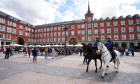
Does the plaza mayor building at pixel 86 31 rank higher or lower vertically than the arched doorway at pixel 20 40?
higher

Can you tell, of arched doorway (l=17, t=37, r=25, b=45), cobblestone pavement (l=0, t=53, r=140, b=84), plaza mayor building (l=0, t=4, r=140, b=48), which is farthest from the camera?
arched doorway (l=17, t=37, r=25, b=45)

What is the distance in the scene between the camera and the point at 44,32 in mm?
44375

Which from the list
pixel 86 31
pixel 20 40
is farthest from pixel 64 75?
pixel 20 40

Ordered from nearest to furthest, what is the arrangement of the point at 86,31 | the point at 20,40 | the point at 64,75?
the point at 64,75 → the point at 86,31 → the point at 20,40

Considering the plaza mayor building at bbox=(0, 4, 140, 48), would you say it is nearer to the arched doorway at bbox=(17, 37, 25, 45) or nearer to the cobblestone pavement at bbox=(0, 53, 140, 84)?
the arched doorway at bbox=(17, 37, 25, 45)

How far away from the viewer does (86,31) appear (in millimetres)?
36156

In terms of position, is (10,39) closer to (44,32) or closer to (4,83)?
(44,32)

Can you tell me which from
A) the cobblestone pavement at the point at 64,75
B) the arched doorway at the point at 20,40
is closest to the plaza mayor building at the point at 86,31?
the arched doorway at the point at 20,40

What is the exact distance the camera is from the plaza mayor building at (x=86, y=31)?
30.8 metres

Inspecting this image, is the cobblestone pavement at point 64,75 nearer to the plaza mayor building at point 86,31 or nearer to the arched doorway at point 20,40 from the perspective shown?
the plaza mayor building at point 86,31

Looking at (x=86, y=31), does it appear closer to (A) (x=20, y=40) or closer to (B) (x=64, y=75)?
(B) (x=64, y=75)

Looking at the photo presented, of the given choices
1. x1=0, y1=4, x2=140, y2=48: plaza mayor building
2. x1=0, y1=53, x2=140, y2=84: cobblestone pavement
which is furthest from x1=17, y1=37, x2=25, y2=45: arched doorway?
x1=0, y1=53, x2=140, y2=84: cobblestone pavement

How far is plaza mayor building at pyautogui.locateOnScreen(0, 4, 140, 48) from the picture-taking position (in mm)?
30781

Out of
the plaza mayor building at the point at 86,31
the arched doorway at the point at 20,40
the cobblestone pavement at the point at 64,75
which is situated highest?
the plaza mayor building at the point at 86,31
